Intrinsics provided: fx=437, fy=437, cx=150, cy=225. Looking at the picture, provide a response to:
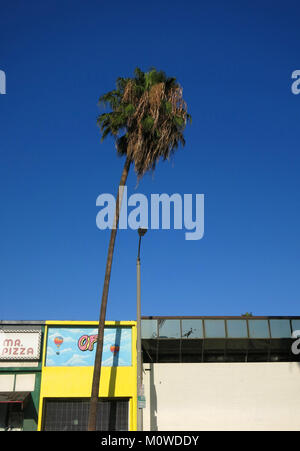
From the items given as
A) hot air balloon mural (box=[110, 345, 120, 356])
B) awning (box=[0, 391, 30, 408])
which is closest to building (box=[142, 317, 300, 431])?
hot air balloon mural (box=[110, 345, 120, 356])

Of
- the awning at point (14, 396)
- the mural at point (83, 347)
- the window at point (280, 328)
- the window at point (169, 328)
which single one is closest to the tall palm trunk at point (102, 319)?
the mural at point (83, 347)

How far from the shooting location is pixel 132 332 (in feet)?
82.4

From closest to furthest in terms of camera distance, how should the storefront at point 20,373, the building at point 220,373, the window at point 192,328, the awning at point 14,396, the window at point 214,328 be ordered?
1. the awning at point 14,396
2. the storefront at point 20,373
3. the building at point 220,373
4. the window at point 192,328
5. the window at point 214,328

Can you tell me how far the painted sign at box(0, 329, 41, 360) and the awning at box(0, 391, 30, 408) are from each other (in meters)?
1.79

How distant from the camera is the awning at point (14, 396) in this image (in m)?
22.1

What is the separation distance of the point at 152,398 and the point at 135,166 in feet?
41.9

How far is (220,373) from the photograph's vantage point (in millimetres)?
25156

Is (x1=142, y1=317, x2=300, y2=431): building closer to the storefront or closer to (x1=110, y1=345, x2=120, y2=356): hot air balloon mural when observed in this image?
(x1=110, y1=345, x2=120, y2=356): hot air balloon mural

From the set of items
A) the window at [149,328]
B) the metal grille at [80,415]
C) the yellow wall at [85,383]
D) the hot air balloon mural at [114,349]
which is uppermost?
the window at [149,328]

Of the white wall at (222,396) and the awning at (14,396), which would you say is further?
the white wall at (222,396)

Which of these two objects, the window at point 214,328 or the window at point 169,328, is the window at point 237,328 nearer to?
the window at point 214,328

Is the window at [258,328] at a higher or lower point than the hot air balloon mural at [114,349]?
higher

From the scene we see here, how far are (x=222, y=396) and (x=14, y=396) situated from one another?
11.3m
